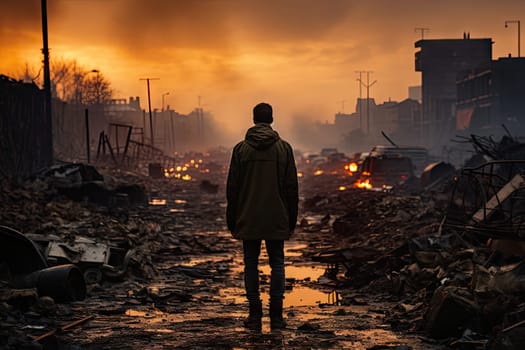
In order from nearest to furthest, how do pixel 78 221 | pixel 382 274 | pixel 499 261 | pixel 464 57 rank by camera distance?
pixel 499 261 < pixel 382 274 < pixel 78 221 < pixel 464 57

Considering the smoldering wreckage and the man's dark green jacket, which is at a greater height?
the man's dark green jacket

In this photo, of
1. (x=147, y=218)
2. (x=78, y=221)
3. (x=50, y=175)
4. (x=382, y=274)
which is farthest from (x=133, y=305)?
(x=50, y=175)

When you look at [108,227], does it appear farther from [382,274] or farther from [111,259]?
[382,274]

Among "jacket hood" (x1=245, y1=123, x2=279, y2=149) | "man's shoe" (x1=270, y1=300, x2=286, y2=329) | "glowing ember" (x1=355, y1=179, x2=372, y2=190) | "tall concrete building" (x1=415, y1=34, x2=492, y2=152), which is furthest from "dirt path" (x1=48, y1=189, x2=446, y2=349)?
"tall concrete building" (x1=415, y1=34, x2=492, y2=152)

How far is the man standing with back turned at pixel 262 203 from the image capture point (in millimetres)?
7195

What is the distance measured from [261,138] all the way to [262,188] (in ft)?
1.64

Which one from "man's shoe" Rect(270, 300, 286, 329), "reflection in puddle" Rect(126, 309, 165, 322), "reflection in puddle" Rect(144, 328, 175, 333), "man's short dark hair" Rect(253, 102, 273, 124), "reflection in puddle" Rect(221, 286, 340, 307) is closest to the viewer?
"reflection in puddle" Rect(144, 328, 175, 333)

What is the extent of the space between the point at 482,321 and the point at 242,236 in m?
2.37

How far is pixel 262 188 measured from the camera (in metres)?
7.25

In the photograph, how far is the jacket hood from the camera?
730 cm

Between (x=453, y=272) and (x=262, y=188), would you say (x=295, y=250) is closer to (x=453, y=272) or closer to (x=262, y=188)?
(x=453, y=272)

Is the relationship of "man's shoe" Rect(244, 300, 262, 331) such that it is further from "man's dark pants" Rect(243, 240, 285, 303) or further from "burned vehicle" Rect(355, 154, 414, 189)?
"burned vehicle" Rect(355, 154, 414, 189)

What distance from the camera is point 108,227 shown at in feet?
51.4

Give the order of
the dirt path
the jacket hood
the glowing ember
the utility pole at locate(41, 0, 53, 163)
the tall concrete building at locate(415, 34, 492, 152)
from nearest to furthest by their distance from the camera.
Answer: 1. the dirt path
2. the jacket hood
3. the utility pole at locate(41, 0, 53, 163)
4. the glowing ember
5. the tall concrete building at locate(415, 34, 492, 152)
